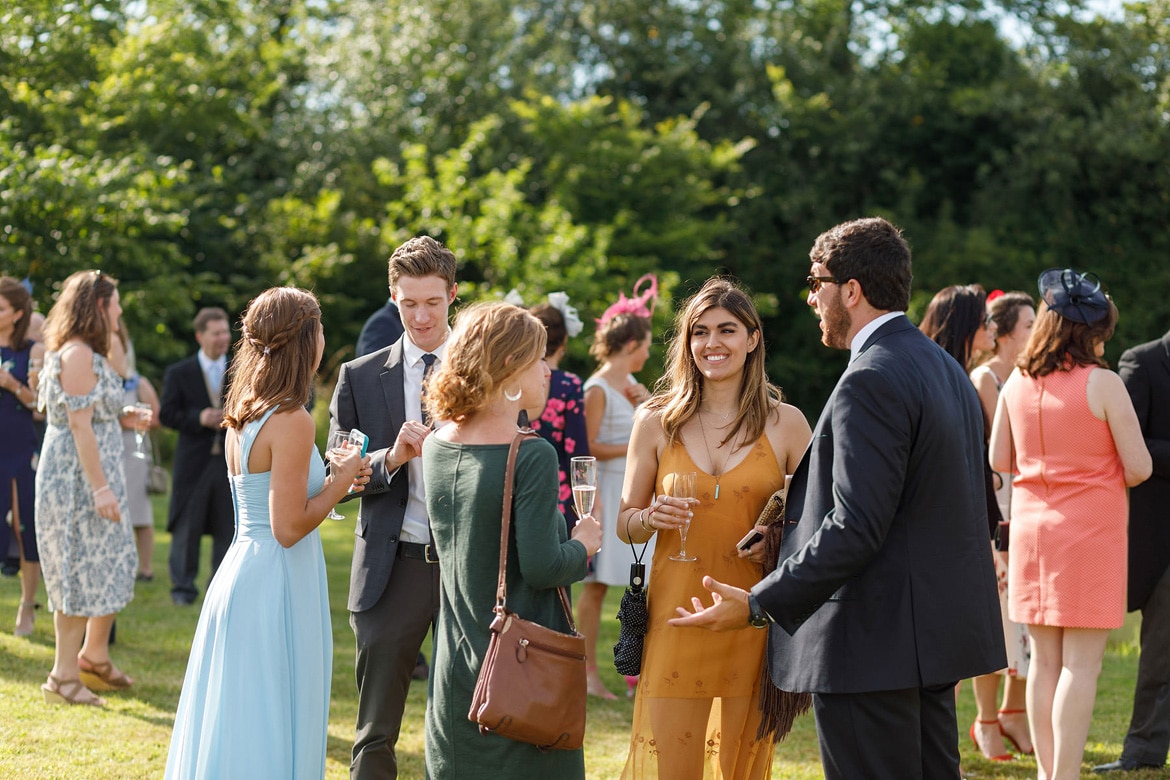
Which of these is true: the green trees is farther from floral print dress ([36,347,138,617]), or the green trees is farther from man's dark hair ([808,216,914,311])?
man's dark hair ([808,216,914,311])

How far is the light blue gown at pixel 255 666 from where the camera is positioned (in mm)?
3797

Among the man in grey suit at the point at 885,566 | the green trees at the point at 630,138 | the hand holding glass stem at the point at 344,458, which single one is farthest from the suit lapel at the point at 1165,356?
the green trees at the point at 630,138

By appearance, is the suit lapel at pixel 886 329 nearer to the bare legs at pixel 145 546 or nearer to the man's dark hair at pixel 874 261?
the man's dark hair at pixel 874 261

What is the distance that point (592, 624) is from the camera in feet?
24.3

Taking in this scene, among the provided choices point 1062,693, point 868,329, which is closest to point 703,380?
point 868,329

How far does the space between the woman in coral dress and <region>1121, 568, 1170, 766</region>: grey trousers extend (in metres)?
0.71

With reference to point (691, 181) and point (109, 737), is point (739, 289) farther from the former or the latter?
point (691, 181)

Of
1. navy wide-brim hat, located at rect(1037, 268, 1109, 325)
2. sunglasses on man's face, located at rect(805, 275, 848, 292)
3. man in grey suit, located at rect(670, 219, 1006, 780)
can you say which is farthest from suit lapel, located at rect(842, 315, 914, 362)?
navy wide-brim hat, located at rect(1037, 268, 1109, 325)

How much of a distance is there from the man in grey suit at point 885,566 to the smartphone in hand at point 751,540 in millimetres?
517

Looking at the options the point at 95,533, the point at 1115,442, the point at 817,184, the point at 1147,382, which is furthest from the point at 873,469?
the point at 817,184

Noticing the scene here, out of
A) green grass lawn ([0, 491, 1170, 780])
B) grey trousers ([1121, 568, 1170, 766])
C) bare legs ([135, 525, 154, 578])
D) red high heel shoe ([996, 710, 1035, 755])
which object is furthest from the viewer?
bare legs ([135, 525, 154, 578])

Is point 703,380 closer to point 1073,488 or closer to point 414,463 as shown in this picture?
point 414,463

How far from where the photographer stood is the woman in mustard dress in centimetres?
398

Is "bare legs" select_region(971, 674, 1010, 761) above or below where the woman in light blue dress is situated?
below
